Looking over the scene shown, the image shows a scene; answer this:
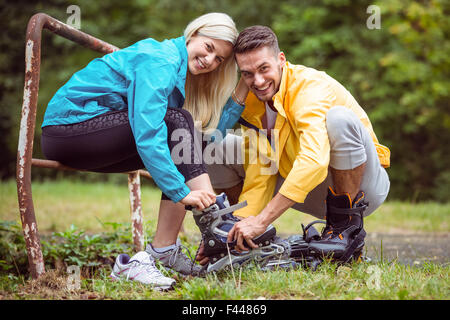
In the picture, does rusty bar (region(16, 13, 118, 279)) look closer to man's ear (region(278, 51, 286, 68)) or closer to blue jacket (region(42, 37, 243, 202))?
blue jacket (region(42, 37, 243, 202))

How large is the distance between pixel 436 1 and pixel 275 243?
7876 millimetres

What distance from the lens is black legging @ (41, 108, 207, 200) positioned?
80.9 inches

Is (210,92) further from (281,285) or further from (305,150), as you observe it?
(281,285)

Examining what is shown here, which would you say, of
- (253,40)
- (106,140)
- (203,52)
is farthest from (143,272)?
(253,40)

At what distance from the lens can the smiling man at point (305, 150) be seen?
6.57 feet

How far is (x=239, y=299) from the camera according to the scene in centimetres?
163

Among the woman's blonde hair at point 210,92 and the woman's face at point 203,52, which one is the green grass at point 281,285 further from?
the woman's face at point 203,52

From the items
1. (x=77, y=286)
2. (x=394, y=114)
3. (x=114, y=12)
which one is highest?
(x=114, y=12)

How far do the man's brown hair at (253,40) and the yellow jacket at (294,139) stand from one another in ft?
0.61

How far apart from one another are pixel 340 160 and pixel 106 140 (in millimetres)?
1137

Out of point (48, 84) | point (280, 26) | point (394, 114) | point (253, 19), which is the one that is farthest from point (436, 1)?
point (48, 84)

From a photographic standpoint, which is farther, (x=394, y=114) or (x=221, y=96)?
(x=394, y=114)

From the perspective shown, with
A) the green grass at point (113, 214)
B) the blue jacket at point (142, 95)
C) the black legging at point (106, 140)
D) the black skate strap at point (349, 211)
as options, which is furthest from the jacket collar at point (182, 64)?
the green grass at point (113, 214)
